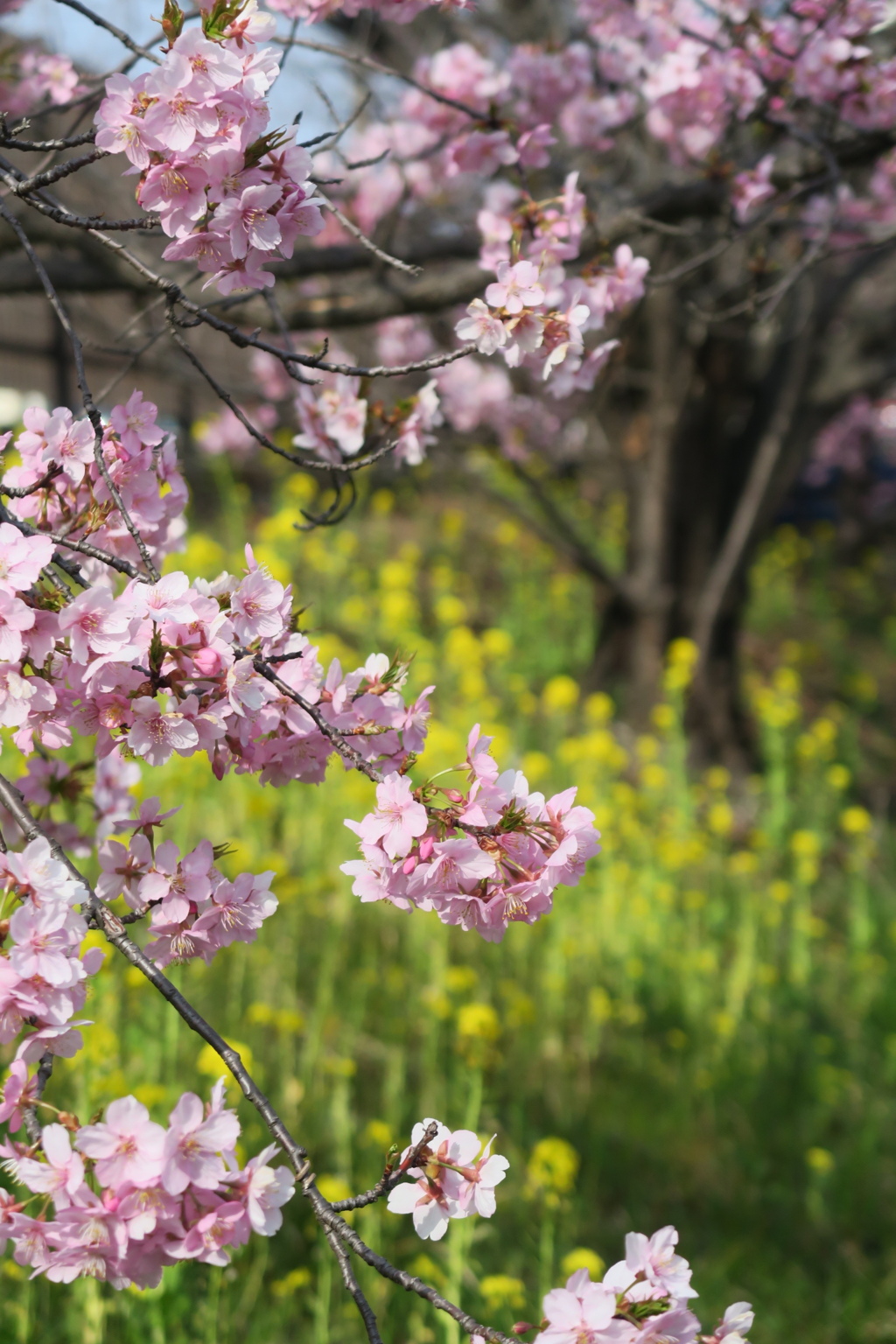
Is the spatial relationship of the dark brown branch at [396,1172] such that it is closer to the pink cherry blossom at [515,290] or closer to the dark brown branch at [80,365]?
the dark brown branch at [80,365]

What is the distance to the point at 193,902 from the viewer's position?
118 cm

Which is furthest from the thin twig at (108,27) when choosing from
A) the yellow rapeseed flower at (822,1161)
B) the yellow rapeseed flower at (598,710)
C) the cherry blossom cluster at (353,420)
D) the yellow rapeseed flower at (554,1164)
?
the yellow rapeseed flower at (598,710)

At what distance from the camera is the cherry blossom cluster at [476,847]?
1.08 m

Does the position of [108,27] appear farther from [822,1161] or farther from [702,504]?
[702,504]

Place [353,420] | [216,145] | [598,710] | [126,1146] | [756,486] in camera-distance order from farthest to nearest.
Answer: [756,486] < [598,710] < [353,420] < [216,145] < [126,1146]

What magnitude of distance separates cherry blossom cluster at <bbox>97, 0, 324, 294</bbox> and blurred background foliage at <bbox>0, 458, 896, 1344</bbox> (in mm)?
448

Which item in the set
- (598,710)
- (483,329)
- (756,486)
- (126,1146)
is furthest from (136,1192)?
(756,486)

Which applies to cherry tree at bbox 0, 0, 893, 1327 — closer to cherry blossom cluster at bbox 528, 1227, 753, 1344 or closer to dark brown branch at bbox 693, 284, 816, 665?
cherry blossom cluster at bbox 528, 1227, 753, 1344

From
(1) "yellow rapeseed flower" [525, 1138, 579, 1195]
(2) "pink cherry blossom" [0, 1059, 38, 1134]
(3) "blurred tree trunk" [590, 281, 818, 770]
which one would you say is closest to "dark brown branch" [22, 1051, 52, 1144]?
(2) "pink cherry blossom" [0, 1059, 38, 1134]

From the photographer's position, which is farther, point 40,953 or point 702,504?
point 702,504

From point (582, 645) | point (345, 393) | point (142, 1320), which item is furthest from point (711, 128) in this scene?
point (582, 645)

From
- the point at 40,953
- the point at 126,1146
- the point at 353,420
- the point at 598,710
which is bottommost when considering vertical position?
the point at 126,1146

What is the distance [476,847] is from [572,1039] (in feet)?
8.79

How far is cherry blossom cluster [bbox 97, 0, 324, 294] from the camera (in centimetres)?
108
